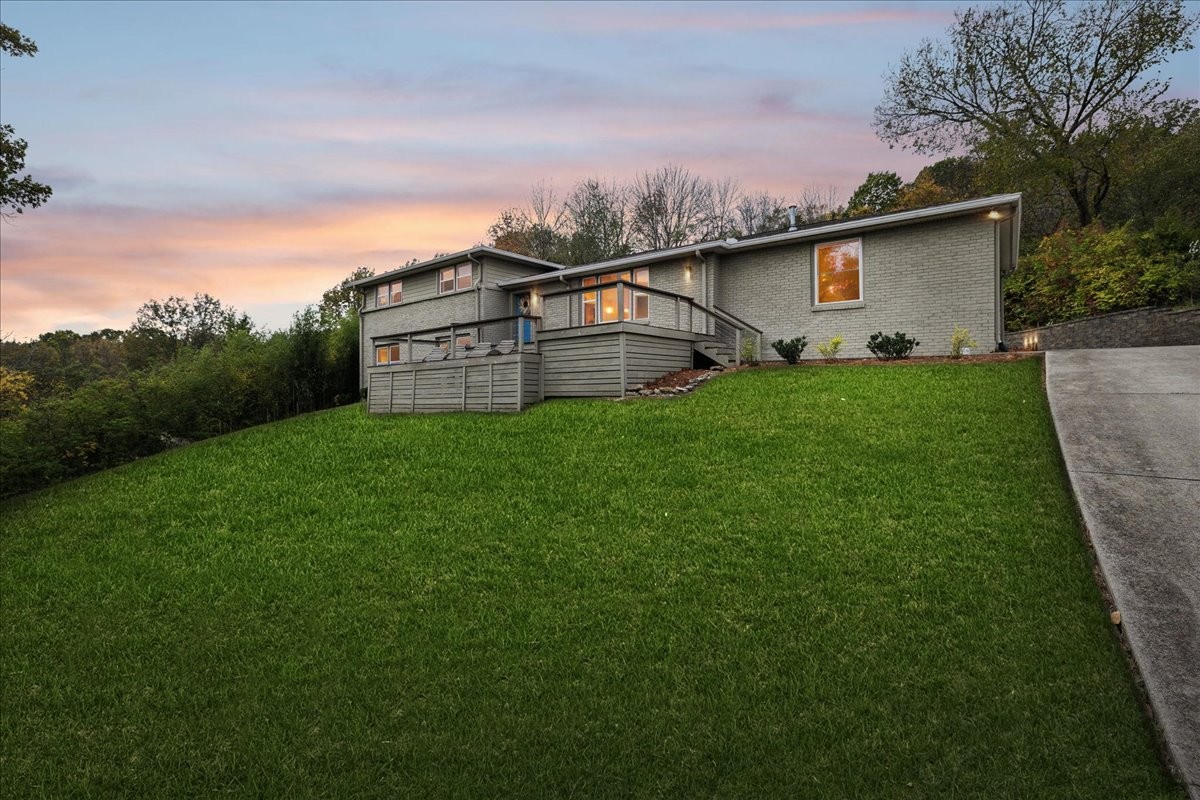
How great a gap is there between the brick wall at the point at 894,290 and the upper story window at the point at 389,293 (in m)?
13.5

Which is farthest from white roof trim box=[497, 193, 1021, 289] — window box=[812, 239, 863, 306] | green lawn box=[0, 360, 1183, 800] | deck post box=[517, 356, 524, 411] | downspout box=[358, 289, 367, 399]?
downspout box=[358, 289, 367, 399]

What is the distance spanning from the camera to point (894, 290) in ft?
45.4

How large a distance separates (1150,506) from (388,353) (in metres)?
20.7

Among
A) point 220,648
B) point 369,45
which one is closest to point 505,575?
point 220,648

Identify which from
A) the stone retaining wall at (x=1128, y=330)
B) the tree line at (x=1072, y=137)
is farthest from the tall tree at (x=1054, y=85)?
the stone retaining wall at (x=1128, y=330)

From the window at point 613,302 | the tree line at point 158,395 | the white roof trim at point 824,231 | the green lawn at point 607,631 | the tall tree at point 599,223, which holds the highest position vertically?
the tall tree at point 599,223

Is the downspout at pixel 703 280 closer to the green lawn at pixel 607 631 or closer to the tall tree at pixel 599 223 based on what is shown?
the green lawn at pixel 607 631

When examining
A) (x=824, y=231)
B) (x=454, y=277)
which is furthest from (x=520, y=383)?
(x=454, y=277)

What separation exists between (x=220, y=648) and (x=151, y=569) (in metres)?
2.49

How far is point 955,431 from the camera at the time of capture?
7.42 meters

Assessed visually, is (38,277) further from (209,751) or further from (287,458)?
(209,751)

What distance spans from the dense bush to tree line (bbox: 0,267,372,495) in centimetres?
2383

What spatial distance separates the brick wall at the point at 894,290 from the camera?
1297 centimetres

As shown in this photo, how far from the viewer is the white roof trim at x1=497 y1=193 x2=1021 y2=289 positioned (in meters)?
12.5
